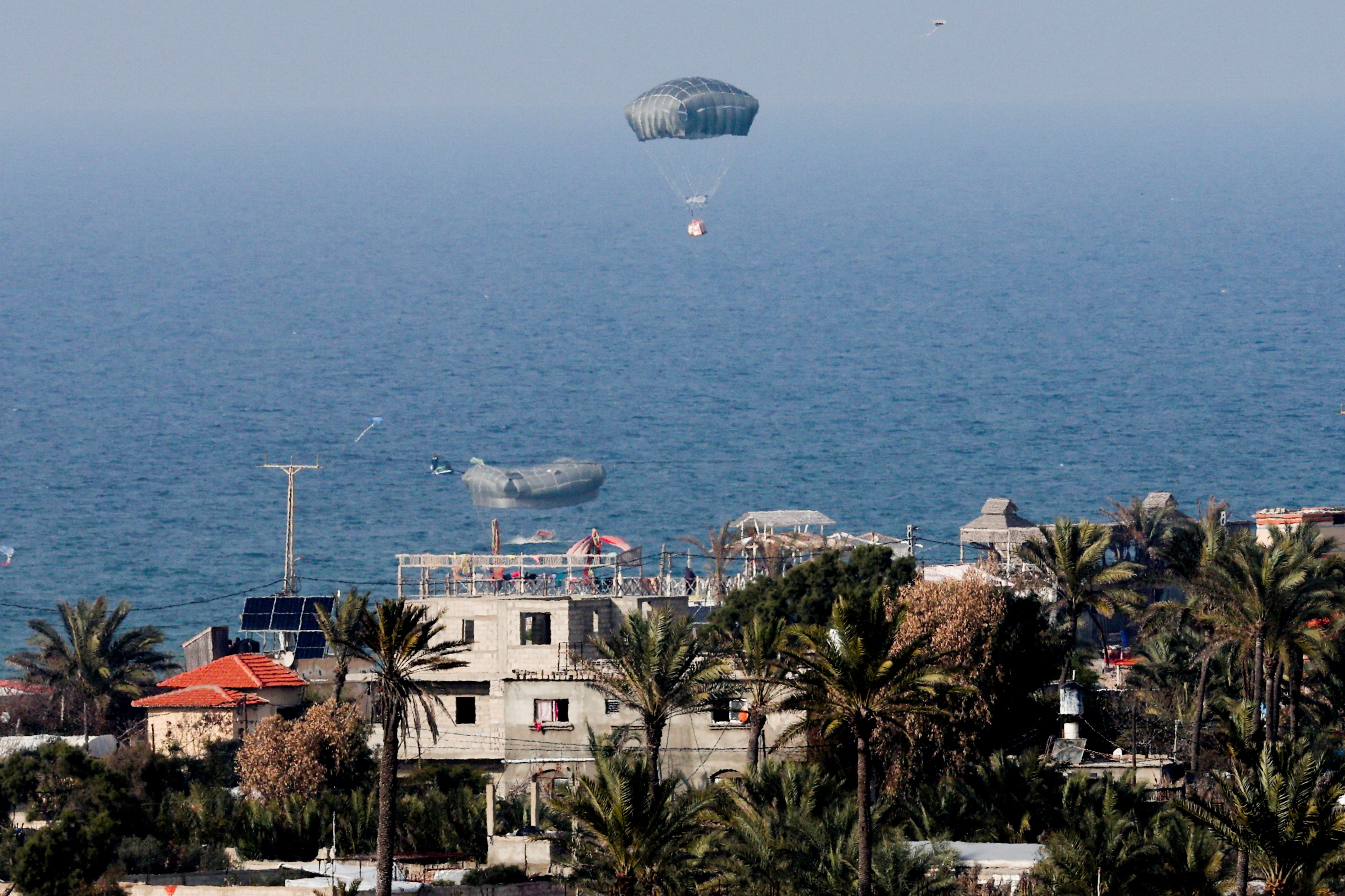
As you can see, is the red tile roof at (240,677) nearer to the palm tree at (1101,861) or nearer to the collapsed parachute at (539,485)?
the palm tree at (1101,861)

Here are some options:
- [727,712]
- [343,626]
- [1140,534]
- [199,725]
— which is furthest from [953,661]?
[1140,534]

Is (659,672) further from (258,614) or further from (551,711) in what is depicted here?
(258,614)

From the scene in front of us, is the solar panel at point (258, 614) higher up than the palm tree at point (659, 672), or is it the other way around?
the solar panel at point (258, 614)

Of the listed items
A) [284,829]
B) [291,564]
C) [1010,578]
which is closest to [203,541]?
[291,564]

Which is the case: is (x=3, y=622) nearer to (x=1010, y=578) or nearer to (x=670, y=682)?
(x=1010, y=578)

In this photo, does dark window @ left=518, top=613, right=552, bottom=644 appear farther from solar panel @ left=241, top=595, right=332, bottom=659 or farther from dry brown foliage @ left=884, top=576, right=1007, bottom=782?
solar panel @ left=241, top=595, right=332, bottom=659

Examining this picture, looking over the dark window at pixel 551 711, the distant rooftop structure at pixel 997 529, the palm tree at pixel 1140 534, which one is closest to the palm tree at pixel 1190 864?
the dark window at pixel 551 711
